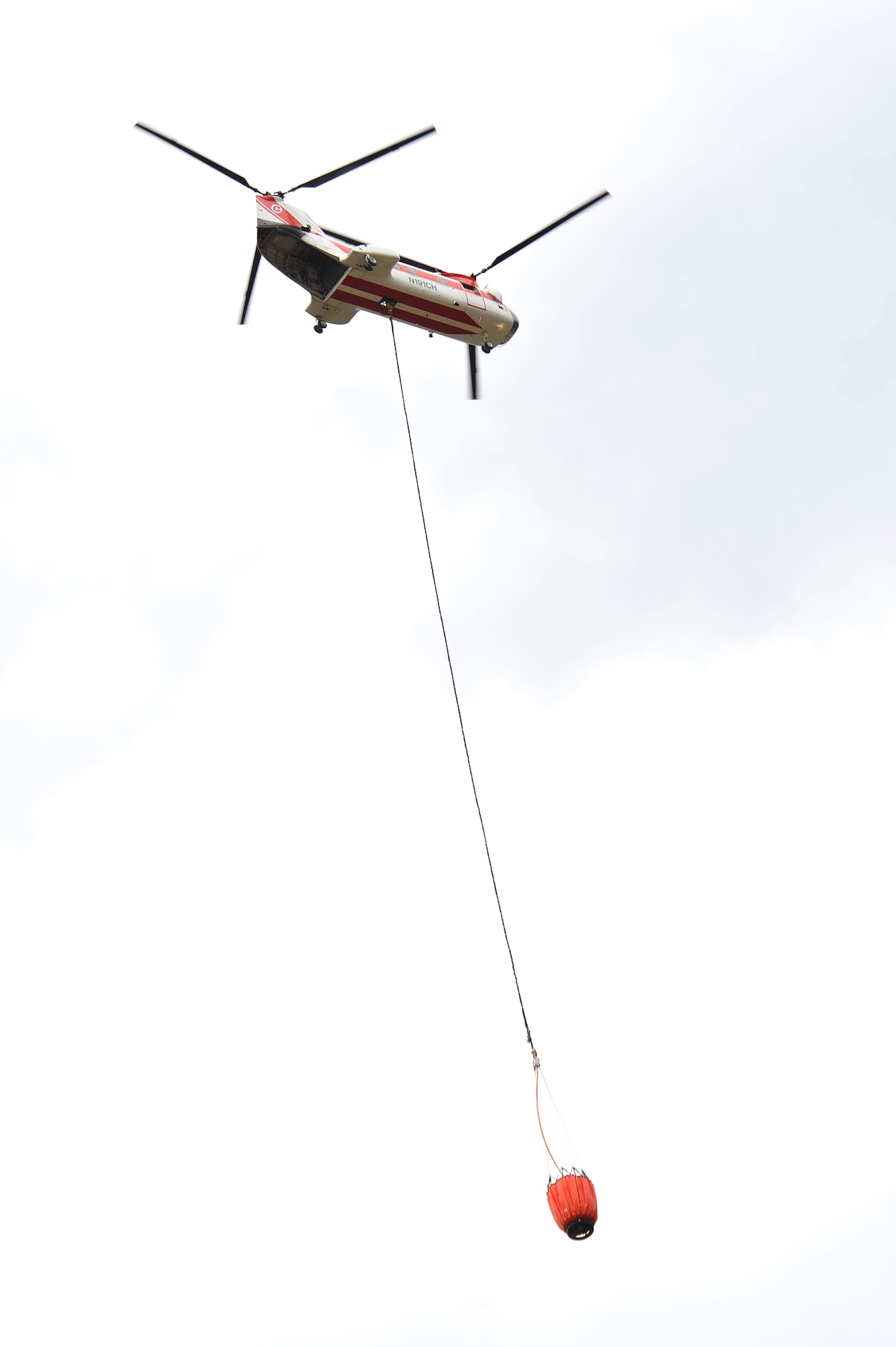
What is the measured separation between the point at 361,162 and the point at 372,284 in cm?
264

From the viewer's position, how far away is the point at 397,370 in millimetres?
30641

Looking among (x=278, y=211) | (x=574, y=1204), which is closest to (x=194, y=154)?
(x=278, y=211)

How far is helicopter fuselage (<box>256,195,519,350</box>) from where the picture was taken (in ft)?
91.0

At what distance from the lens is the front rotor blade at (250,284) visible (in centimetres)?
2867

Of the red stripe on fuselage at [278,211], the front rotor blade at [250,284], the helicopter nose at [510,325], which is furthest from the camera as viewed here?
the helicopter nose at [510,325]

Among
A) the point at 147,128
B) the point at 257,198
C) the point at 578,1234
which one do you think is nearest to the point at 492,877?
the point at 578,1234

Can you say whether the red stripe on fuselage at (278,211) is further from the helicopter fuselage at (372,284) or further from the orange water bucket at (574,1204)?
the orange water bucket at (574,1204)

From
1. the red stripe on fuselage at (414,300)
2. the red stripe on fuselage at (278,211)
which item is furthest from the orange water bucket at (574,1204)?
the red stripe on fuselage at (278,211)

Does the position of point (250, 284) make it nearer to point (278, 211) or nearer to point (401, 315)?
point (278, 211)

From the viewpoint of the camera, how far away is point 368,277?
2862cm

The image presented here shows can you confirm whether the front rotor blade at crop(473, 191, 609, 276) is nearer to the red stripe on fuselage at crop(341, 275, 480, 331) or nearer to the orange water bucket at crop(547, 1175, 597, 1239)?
the red stripe on fuselage at crop(341, 275, 480, 331)

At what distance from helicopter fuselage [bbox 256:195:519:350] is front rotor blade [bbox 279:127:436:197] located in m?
0.68

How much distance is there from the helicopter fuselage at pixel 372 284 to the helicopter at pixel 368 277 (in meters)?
0.02

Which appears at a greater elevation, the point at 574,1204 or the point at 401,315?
the point at 401,315
